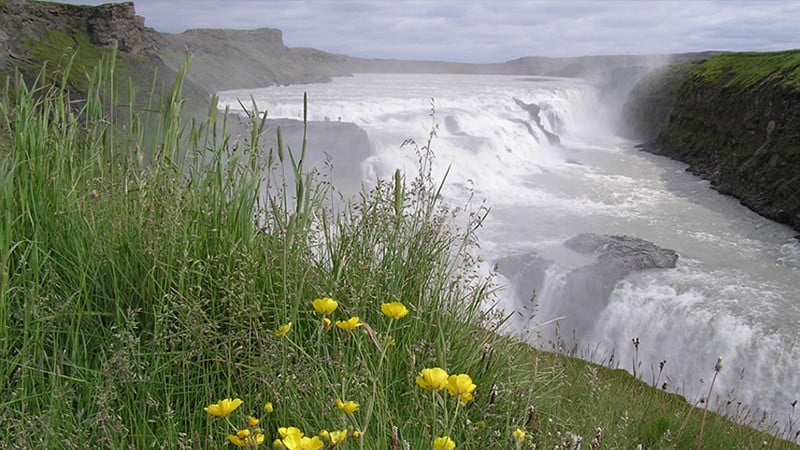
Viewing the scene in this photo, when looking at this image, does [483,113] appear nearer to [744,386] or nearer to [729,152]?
[729,152]

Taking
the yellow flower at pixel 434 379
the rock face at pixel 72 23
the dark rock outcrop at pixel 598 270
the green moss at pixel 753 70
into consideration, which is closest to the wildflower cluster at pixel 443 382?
the yellow flower at pixel 434 379

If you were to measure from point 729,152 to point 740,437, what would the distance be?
21876 mm

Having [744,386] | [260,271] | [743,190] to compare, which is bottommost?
[744,386]

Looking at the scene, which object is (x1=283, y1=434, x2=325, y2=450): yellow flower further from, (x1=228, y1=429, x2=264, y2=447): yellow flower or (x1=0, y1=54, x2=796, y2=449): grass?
(x1=0, y1=54, x2=796, y2=449): grass

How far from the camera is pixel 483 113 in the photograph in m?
28.5

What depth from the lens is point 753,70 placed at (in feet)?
84.3

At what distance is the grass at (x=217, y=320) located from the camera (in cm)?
234

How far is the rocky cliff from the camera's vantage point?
742 inches

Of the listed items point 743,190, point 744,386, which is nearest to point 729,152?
point 743,190

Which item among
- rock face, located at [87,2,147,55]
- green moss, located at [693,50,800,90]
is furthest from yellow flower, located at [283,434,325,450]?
rock face, located at [87,2,147,55]

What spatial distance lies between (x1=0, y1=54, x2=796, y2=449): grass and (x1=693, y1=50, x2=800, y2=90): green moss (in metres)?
20.9

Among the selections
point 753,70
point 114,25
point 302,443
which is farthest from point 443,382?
point 114,25

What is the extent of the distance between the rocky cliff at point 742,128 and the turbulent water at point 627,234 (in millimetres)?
726

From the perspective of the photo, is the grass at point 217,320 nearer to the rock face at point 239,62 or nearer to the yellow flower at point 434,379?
the yellow flower at point 434,379
